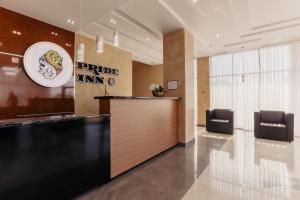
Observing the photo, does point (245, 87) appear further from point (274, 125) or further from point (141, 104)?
point (141, 104)

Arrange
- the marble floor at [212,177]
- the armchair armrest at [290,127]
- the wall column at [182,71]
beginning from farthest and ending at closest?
the armchair armrest at [290,127]
the wall column at [182,71]
the marble floor at [212,177]

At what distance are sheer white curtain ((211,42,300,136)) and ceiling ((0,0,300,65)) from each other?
811 millimetres

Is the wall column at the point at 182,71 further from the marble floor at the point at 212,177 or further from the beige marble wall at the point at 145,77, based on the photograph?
the beige marble wall at the point at 145,77

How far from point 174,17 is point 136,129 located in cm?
298

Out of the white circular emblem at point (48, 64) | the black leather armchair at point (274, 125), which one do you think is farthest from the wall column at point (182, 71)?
the white circular emblem at point (48, 64)

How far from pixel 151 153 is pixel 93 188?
1489 millimetres

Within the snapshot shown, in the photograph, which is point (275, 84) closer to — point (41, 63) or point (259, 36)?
point (259, 36)

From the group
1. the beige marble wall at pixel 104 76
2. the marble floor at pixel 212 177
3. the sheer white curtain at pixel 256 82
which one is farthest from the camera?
the sheer white curtain at pixel 256 82

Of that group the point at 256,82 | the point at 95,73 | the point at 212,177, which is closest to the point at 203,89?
the point at 256,82

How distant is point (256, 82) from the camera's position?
267 inches

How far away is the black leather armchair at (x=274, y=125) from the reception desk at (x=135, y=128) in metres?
3.45

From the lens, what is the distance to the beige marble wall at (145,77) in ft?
31.5

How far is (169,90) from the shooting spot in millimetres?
4953

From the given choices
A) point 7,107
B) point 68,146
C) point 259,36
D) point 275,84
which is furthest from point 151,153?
point 275,84
